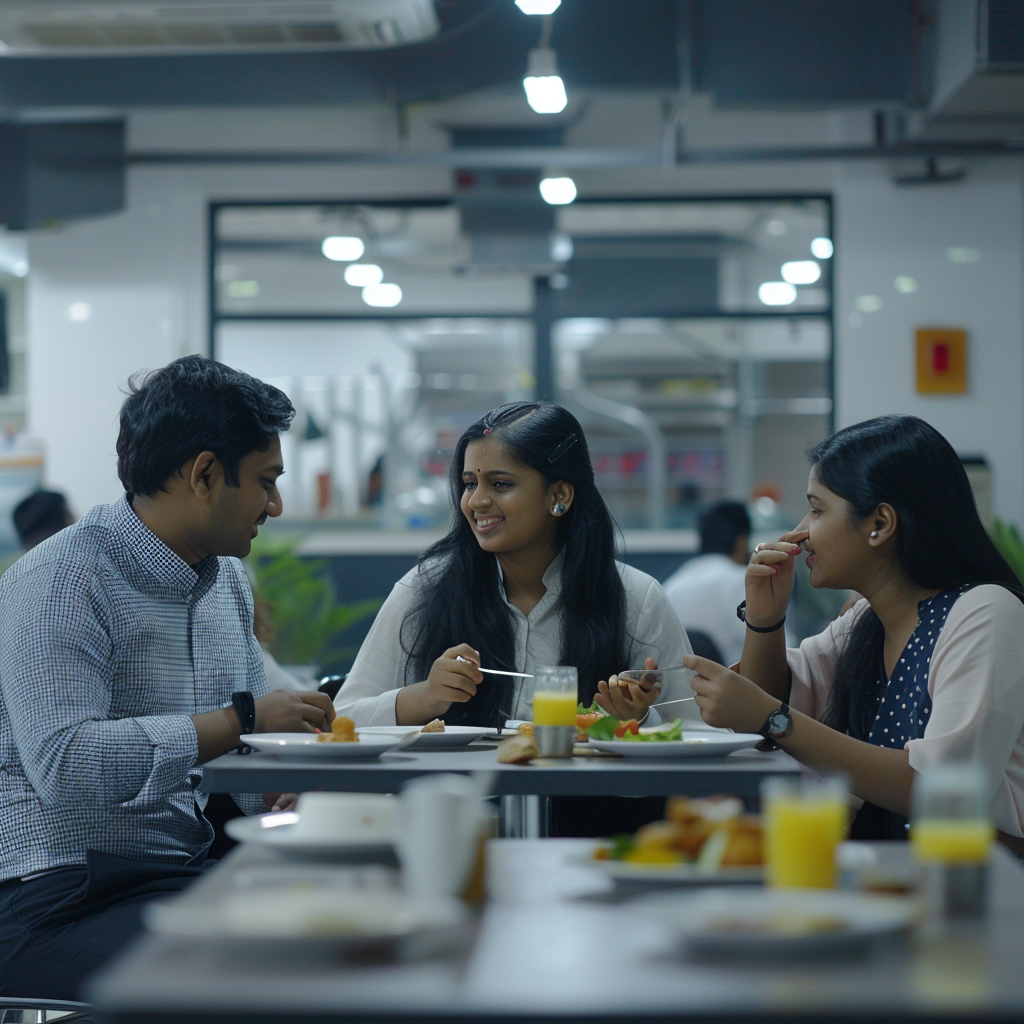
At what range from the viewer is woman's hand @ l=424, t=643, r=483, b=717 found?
2168mm

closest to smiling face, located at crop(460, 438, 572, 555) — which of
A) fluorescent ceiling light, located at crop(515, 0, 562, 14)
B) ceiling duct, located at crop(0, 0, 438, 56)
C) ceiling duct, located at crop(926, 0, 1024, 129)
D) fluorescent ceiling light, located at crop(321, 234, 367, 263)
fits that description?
fluorescent ceiling light, located at crop(515, 0, 562, 14)

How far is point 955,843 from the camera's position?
107 centimetres

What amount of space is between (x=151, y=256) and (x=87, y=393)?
82 centimetres

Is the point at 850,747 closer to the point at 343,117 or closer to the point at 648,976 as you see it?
the point at 648,976

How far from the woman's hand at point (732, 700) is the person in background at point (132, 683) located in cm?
60

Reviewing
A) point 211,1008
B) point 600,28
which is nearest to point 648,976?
point 211,1008

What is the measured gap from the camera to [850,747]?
1945 mm

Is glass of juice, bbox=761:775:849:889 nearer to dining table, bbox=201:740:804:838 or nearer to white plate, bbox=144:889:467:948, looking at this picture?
white plate, bbox=144:889:467:948

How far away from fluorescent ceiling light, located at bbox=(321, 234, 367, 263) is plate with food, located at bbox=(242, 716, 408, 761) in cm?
570

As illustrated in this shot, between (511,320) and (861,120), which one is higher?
(861,120)

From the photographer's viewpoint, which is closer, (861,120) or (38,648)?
(38,648)

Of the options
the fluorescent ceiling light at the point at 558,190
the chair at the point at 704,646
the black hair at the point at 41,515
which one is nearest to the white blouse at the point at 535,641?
the chair at the point at 704,646

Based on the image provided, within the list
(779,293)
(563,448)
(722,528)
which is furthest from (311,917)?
(779,293)

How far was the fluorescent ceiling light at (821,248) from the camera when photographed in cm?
705
